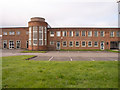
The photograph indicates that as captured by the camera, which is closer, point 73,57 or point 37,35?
point 73,57

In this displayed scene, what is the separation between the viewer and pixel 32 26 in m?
32.2

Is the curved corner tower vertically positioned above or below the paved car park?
above

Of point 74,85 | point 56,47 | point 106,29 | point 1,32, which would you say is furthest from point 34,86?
point 1,32

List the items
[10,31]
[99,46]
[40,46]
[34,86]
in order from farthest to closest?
[10,31], [99,46], [40,46], [34,86]

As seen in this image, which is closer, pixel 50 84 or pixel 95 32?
pixel 50 84

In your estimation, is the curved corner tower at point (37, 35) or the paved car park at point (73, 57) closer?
the paved car park at point (73, 57)

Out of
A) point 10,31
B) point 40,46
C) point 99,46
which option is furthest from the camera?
point 10,31

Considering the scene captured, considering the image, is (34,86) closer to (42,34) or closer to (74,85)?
(74,85)

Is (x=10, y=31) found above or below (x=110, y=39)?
above

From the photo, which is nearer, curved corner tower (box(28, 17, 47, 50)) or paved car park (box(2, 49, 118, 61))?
paved car park (box(2, 49, 118, 61))

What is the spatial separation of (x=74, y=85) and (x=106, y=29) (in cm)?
3499

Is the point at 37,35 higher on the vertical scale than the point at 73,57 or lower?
higher

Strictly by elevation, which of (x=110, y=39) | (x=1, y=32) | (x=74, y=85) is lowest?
(x=74, y=85)

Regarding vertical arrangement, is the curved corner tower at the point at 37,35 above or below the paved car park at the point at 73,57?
above
